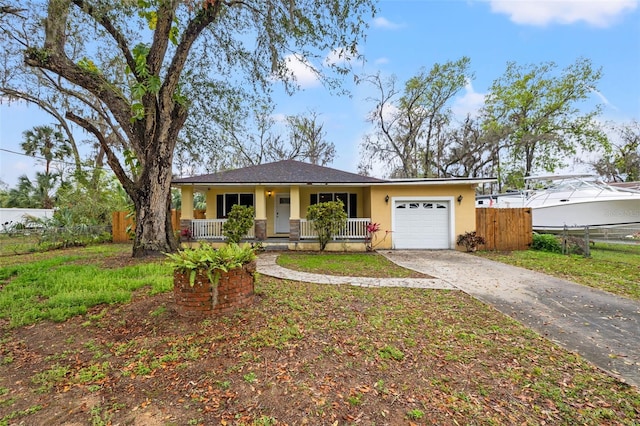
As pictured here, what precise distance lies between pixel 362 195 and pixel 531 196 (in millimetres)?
8916

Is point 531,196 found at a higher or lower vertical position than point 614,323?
higher

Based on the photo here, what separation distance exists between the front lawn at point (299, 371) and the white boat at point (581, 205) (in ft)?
34.6

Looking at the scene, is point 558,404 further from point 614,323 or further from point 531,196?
point 531,196

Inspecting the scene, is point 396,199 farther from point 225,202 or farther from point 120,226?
point 120,226

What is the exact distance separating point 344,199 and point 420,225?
368 centimetres

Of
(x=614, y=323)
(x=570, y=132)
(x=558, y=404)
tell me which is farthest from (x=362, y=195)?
(x=570, y=132)

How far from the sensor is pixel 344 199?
13609 millimetres

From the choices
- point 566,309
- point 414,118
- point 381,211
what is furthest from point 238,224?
point 414,118

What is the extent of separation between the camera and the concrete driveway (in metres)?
3.21

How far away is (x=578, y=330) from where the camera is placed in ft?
12.6

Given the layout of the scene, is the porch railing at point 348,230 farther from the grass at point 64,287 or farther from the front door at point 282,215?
the grass at point 64,287

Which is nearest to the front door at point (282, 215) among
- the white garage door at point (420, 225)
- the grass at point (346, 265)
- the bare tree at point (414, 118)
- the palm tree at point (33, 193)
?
the grass at point (346, 265)

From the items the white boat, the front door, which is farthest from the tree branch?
the white boat

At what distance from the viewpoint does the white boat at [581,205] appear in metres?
11.2
